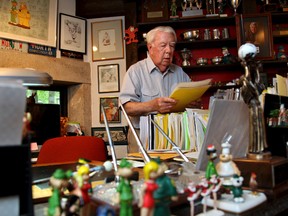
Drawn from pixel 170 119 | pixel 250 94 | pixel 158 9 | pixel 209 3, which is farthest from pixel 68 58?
pixel 250 94

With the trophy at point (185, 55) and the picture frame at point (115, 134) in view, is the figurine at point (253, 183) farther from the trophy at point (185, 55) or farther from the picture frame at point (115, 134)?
the picture frame at point (115, 134)

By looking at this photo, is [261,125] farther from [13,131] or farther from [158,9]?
[158,9]

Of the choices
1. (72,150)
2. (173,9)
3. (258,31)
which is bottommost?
(72,150)

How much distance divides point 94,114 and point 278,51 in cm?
226

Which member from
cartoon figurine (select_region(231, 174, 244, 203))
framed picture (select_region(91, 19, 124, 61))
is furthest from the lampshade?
framed picture (select_region(91, 19, 124, 61))

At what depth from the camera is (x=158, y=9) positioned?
3.33 metres

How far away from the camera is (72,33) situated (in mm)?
3512

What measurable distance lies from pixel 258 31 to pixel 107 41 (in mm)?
1736

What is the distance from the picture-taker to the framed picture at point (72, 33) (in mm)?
3426

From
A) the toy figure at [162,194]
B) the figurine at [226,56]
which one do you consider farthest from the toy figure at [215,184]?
the figurine at [226,56]

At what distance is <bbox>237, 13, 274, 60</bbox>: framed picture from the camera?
3197 millimetres

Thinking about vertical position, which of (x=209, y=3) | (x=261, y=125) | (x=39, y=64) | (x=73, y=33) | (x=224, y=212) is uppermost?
(x=209, y=3)

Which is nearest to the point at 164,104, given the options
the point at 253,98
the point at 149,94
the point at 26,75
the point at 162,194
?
the point at 149,94

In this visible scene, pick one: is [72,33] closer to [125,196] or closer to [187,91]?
[187,91]
